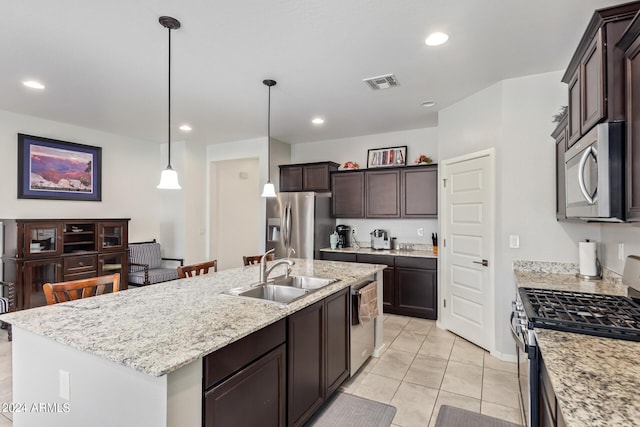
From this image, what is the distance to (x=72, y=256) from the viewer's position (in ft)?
13.5

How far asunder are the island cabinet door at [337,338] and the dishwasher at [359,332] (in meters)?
0.09

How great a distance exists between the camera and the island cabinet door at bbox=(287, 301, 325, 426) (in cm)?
190

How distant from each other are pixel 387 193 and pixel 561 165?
241cm

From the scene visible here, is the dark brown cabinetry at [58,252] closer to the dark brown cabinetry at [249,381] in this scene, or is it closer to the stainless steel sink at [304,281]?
the stainless steel sink at [304,281]

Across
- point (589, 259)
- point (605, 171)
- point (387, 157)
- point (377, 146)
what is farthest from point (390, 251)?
point (605, 171)

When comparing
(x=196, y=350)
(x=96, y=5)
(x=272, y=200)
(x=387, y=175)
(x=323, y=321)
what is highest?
(x=96, y=5)

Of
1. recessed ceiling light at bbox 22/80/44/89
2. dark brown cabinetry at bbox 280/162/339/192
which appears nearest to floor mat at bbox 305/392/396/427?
dark brown cabinetry at bbox 280/162/339/192

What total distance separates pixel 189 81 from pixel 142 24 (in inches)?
37.1

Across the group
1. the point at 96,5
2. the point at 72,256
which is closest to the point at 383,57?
the point at 96,5

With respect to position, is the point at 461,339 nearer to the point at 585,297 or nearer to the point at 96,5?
the point at 585,297

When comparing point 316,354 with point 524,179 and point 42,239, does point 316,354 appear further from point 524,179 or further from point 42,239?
point 42,239

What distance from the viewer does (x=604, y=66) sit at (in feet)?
5.02

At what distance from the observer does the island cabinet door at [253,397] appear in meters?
1.37

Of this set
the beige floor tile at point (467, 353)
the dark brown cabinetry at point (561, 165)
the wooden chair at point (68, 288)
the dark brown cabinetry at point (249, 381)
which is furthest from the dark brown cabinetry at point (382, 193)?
the wooden chair at point (68, 288)
